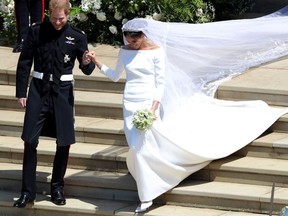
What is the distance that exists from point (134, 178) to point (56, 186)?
72 centimetres

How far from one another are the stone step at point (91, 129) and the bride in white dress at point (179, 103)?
0.80 metres

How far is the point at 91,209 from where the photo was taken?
424 inches

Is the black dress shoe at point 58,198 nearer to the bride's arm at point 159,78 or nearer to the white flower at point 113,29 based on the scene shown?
the bride's arm at point 159,78

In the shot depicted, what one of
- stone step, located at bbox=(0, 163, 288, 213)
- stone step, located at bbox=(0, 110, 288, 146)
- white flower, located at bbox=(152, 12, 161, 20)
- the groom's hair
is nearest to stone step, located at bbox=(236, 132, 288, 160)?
stone step, located at bbox=(0, 110, 288, 146)

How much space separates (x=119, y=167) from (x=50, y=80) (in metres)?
1.20

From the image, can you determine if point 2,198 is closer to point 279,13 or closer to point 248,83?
point 248,83

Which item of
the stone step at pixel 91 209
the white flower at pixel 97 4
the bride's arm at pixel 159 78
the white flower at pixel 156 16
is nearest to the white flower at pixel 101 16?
the white flower at pixel 97 4

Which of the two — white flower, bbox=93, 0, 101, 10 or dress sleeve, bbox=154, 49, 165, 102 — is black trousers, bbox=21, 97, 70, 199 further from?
white flower, bbox=93, 0, 101, 10

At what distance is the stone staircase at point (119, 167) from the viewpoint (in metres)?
10.6

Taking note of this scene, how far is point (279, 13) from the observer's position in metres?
13.6

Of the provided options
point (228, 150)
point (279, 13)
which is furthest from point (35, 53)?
point (279, 13)

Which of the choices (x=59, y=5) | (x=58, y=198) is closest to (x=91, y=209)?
(x=58, y=198)

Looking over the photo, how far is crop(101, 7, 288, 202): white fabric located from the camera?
1052 cm

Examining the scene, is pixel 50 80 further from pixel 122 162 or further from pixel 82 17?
pixel 82 17
